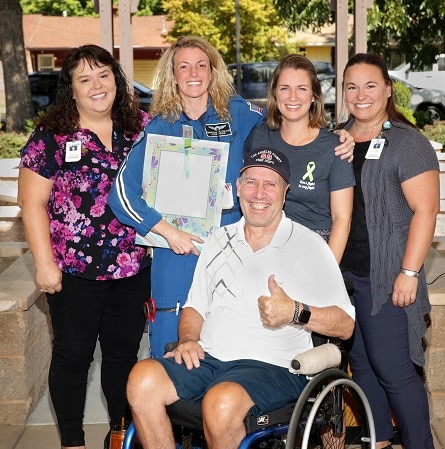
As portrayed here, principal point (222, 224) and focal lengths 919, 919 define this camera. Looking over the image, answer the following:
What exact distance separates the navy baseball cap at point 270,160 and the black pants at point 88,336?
0.85 meters

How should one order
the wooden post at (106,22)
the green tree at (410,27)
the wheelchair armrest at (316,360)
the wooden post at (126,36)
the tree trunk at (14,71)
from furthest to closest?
1. the tree trunk at (14,71)
2. the green tree at (410,27)
3. the wooden post at (126,36)
4. the wooden post at (106,22)
5. the wheelchair armrest at (316,360)

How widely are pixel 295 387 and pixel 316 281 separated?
394 millimetres

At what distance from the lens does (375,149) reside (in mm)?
3666

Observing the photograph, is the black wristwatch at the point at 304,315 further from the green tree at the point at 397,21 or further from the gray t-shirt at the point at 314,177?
the green tree at the point at 397,21

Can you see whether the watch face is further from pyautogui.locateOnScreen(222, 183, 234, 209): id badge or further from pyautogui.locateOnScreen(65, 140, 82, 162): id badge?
pyautogui.locateOnScreen(65, 140, 82, 162): id badge

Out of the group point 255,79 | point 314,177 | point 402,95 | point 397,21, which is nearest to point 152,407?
point 314,177

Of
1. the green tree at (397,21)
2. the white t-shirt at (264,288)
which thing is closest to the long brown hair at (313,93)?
the white t-shirt at (264,288)

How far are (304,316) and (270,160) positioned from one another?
0.60 meters

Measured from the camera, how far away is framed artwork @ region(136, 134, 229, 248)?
149 inches

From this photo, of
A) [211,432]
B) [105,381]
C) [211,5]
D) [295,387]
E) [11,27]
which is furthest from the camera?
[211,5]

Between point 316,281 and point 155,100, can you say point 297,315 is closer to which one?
point 316,281

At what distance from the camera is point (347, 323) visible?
340cm

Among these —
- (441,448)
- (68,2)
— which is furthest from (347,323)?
(68,2)

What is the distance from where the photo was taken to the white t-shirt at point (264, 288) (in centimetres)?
339
